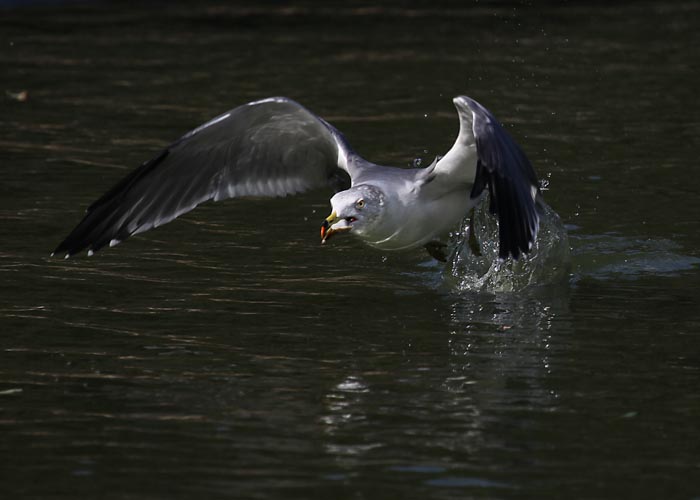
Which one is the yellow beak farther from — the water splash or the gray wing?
the water splash

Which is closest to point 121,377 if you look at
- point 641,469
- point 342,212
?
point 342,212

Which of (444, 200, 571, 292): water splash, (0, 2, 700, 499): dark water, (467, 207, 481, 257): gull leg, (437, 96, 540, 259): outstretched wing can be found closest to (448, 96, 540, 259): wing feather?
(437, 96, 540, 259): outstretched wing

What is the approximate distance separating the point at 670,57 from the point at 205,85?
531 cm

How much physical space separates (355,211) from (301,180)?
1.23 m

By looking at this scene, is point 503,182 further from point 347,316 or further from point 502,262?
point 502,262

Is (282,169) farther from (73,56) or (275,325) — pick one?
(73,56)

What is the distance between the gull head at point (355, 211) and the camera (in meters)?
7.84

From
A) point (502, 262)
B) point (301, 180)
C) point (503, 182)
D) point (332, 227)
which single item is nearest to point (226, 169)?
point (301, 180)

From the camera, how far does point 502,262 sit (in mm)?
8891

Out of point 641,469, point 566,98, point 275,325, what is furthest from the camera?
point 566,98

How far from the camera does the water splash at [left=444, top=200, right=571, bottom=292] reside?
8742 millimetres

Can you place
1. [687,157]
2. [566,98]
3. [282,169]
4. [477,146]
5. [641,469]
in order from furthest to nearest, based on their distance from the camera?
[566,98] < [687,157] < [282,169] < [477,146] < [641,469]

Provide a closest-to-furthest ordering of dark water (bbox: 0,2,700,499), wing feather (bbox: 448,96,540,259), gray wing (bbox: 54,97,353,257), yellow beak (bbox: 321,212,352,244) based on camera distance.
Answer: dark water (bbox: 0,2,700,499) < wing feather (bbox: 448,96,540,259) < yellow beak (bbox: 321,212,352,244) < gray wing (bbox: 54,97,353,257)

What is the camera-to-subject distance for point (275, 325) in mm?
7762
